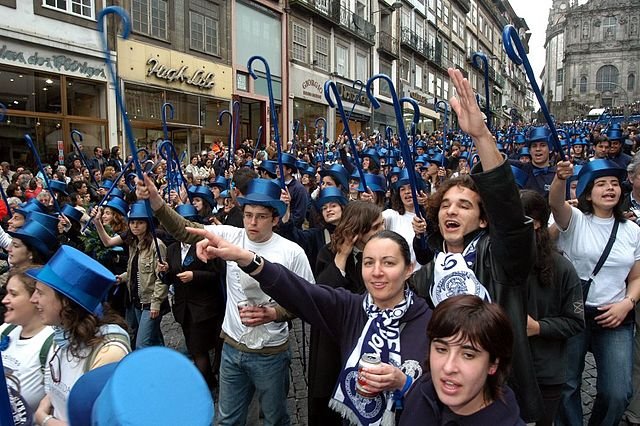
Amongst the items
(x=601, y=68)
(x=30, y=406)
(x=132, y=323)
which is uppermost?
(x=601, y=68)

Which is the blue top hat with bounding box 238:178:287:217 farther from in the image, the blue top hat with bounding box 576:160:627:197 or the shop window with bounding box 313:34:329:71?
the shop window with bounding box 313:34:329:71

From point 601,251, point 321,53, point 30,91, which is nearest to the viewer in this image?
point 601,251

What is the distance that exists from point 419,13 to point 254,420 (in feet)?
130

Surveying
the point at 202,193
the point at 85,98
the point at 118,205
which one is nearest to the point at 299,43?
the point at 85,98

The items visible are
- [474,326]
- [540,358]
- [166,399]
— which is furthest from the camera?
[540,358]

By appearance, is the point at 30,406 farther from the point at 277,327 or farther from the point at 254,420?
the point at 254,420

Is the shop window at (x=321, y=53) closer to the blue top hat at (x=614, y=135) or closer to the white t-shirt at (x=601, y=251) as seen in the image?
the blue top hat at (x=614, y=135)

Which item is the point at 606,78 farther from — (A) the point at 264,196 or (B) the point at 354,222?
(A) the point at 264,196

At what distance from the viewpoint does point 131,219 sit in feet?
14.9

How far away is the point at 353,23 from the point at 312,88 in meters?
6.23

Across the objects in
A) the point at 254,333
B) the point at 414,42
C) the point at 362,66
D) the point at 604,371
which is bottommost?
the point at 604,371

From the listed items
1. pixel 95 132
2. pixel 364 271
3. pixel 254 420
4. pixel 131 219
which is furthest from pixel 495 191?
pixel 95 132

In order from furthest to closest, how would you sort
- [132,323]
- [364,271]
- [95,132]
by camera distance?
[95,132], [132,323], [364,271]

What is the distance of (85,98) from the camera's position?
1591 centimetres
